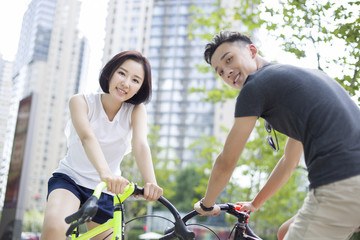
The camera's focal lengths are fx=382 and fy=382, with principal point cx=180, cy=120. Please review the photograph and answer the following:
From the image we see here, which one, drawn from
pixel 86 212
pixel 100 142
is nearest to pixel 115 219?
pixel 86 212

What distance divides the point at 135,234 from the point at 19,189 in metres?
22.5

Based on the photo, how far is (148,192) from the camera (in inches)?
75.8

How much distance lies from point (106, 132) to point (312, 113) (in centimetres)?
137

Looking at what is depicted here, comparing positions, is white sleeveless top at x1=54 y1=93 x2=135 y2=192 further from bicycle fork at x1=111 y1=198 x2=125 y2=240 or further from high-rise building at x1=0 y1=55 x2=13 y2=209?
→ high-rise building at x1=0 y1=55 x2=13 y2=209

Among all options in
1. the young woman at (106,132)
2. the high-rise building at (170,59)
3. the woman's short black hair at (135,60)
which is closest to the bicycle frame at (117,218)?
the young woman at (106,132)

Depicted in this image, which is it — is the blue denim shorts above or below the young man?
below

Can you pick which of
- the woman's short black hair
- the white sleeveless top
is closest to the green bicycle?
the white sleeveless top

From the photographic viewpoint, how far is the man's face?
1941 millimetres

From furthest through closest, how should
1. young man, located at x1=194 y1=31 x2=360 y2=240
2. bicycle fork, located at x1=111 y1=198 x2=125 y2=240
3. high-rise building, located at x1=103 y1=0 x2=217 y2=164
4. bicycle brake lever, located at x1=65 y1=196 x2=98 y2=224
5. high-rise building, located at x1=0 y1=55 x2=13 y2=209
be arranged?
high-rise building, located at x1=103 y1=0 x2=217 y2=164
high-rise building, located at x1=0 y1=55 x2=13 y2=209
bicycle fork, located at x1=111 y1=198 x2=125 y2=240
bicycle brake lever, located at x1=65 y1=196 x2=98 y2=224
young man, located at x1=194 y1=31 x2=360 y2=240

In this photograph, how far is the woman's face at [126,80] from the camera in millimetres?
2330

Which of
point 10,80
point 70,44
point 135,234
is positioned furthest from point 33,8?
point 135,234

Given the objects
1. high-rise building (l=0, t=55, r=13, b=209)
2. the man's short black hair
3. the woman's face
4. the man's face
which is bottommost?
high-rise building (l=0, t=55, r=13, b=209)

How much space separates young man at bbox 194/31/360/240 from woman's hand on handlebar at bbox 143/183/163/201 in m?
0.26

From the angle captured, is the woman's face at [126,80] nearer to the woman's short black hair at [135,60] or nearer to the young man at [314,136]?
the woman's short black hair at [135,60]
